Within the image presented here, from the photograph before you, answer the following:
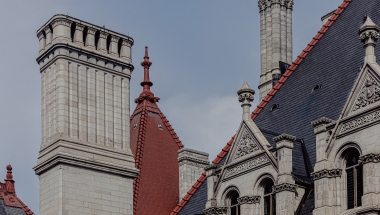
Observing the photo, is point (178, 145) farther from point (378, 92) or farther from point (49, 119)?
point (378, 92)

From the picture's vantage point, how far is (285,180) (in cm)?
2802

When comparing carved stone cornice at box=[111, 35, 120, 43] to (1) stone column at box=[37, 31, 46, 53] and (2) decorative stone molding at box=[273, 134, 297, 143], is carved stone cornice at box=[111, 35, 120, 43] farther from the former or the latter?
(2) decorative stone molding at box=[273, 134, 297, 143]

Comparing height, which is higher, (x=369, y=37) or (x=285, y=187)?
(x=369, y=37)

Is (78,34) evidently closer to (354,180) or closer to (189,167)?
(189,167)

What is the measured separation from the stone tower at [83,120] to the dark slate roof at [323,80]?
485 centimetres

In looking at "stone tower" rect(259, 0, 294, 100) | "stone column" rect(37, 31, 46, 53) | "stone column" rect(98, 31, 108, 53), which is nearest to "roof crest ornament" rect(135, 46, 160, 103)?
"stone tower" rect(259, 0, 294, 100)

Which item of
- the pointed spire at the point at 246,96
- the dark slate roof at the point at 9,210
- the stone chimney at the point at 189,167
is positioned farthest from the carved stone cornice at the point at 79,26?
the dark slate roof at the point at 9,210

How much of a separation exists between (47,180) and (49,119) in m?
2.10

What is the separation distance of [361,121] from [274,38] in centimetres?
1356

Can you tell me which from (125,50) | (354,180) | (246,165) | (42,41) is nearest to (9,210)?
(42,41)

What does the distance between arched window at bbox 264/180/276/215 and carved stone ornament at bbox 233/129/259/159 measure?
114cm

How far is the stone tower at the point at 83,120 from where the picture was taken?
105ft

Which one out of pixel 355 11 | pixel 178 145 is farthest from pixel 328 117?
pixel 178 145

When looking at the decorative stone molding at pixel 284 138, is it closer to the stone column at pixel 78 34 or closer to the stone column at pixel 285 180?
the stone column at pixel 285 180
